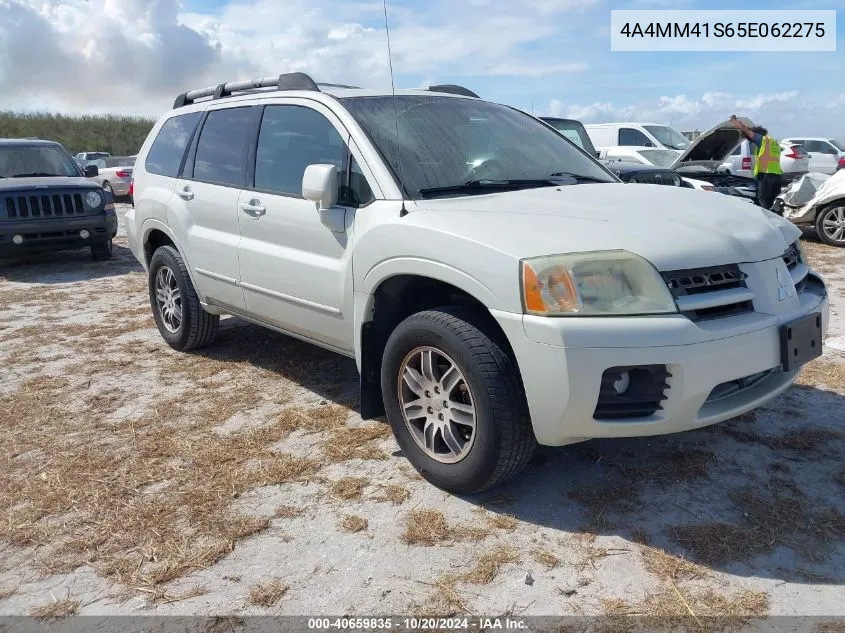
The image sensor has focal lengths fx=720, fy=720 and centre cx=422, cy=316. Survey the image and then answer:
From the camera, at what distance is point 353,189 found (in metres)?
3.57

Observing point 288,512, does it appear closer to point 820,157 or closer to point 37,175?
point 37,175

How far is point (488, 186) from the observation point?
138 inches

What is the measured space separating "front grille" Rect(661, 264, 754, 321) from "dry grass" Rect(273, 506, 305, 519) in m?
1.79

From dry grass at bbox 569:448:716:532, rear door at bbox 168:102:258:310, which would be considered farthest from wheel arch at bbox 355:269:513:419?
rear door at bbox 168:102:258:310

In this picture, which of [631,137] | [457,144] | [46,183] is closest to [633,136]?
[631,137]

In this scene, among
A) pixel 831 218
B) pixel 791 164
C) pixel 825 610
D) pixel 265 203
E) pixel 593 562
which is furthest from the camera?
pixel 791 164

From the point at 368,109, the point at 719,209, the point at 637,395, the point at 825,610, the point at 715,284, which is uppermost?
the point at 368,109

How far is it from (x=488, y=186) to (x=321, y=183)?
2.64 ft

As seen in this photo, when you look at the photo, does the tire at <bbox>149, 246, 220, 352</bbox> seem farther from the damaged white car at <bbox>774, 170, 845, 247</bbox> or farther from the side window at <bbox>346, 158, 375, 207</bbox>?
the damaged white car at <bbox>774, 170, 845, 247</bbox>

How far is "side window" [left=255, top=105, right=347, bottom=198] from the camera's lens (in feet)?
12.4

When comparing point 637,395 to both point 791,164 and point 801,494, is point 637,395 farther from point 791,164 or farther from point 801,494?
point 791,164

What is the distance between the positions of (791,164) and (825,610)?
61.5 feet

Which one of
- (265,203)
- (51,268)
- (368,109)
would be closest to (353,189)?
(368,109)

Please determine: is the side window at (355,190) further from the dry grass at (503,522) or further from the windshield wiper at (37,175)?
the windshield wiper at (37,175)
